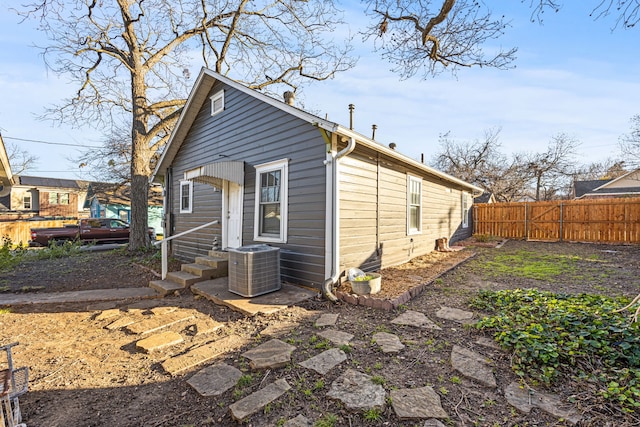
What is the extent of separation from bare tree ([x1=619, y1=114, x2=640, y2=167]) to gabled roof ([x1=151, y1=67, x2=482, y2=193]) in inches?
403

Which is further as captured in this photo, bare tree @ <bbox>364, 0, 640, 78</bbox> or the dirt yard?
bare tree @ <bbox>364, 0, 640, 78</bbox>

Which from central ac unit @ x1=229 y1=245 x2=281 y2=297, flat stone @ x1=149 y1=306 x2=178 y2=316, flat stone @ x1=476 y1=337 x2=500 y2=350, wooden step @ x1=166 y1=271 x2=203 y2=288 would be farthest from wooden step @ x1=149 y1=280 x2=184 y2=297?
flat stone @ x1=476 y1=337 x2=500 y2=350

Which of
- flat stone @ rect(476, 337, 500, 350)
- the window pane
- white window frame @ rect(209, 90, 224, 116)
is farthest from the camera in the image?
white window frame @ rect(209, 90, 224, 116)

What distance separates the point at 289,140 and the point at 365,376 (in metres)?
4.17

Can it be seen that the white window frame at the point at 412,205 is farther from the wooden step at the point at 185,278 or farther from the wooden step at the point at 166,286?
the wooden step at the point at 166,286

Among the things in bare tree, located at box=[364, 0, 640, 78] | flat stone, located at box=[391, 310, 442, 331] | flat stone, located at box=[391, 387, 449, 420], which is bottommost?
flat stone, located at box=[391, 310, 442, 331]

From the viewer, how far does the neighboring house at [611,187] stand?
19152mm

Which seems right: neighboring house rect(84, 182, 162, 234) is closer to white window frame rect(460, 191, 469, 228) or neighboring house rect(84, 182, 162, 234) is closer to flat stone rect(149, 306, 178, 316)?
→ flat stone rect(149, 306, 178, 316)

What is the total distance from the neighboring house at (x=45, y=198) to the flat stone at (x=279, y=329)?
31.0 m

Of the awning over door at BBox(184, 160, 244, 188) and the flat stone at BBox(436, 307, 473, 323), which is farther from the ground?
the awning over door at BBox(184, 160, 244, 188)

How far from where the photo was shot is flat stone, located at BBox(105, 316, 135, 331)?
376 centimetres

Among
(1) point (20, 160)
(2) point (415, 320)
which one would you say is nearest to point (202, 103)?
(2) point (415, 320)

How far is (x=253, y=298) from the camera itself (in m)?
4.50

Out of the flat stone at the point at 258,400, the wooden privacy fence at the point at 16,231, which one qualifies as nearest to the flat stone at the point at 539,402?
the flat stone at the point at 258,400
